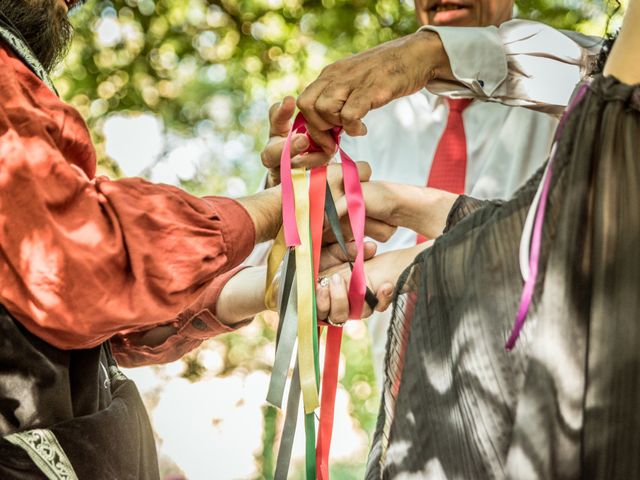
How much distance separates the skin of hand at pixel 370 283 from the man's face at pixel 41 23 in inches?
35.3

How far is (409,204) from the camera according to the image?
2.30 meters

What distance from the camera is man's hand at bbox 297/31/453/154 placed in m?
2.04

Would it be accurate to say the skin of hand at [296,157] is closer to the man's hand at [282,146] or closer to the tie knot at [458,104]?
the man's hand at [282,146]

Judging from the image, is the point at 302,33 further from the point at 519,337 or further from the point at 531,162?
the point at 519,337

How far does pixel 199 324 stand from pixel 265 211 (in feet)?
2.01

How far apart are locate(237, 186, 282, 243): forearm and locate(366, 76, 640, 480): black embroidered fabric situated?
0.72 meters

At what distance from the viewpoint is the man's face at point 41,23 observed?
2.09 m

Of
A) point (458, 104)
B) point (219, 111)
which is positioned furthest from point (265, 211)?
point (219, 111)

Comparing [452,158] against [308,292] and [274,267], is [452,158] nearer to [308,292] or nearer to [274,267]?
[274,267]

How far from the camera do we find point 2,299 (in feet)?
5.58

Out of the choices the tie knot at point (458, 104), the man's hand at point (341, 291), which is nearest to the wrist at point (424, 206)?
the man's hand at point (341, 291)

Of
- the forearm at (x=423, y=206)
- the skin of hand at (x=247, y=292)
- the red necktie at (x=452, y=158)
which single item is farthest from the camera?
the red necktie at (x=452, y=158)

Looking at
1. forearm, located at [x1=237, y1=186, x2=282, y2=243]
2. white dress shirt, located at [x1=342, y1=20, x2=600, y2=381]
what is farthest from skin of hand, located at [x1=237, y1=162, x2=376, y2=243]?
white dress shirt, located at [x1=342, y1=20, x2=600, y2=381]

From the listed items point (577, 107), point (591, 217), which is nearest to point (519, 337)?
point (591, 217)
